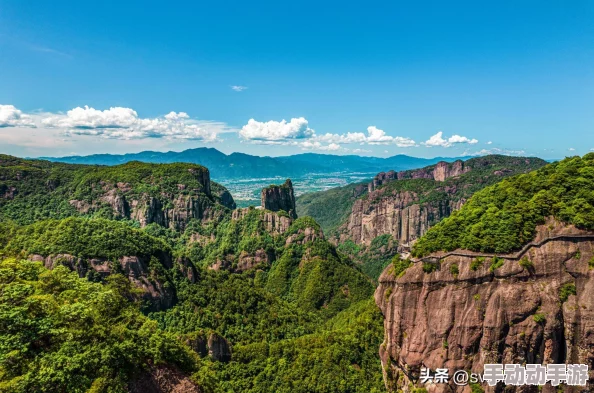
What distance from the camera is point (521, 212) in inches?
1742

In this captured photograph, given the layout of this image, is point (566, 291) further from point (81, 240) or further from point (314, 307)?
point (81, 240)

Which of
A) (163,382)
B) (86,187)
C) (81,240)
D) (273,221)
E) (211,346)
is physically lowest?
(211,346)

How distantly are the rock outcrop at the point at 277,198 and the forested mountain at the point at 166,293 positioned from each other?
102cm

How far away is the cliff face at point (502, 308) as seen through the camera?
3809 cm

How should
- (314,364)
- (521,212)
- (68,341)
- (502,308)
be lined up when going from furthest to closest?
1. (314,364)
2. (521,212)
3. (502,308)
4. (68,341)

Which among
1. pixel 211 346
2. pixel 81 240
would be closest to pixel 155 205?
pixel 81 240

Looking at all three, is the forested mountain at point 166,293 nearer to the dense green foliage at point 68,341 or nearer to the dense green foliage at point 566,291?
the dense green foliage at point 68,341

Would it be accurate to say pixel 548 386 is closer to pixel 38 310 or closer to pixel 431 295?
pixel 431 295

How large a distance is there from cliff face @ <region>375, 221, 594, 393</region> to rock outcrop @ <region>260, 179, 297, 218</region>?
123108 millimetres

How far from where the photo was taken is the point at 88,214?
140 metres

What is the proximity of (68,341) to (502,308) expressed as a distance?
43.0 meters

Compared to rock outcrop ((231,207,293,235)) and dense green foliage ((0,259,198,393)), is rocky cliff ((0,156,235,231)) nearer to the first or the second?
rock outcrop ((231,207,293,235))

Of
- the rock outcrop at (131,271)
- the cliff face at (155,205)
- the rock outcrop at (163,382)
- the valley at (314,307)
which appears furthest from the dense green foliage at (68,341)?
the cliff face at (155,205)

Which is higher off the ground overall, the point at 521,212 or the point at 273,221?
the point at 521,212
